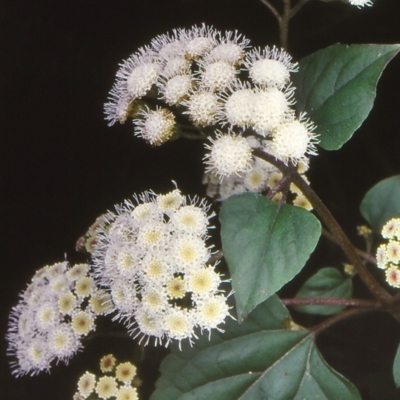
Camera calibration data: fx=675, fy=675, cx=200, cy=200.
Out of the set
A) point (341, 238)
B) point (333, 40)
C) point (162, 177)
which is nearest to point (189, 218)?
point (341, 238)

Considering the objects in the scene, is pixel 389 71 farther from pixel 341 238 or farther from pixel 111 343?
pixel 111 343

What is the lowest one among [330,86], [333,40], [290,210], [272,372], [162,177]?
[272,372]

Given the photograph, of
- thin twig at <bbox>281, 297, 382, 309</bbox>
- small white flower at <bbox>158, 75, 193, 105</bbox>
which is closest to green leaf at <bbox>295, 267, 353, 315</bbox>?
thin twig at <bbox>281, 297, 382, 309</bbox>

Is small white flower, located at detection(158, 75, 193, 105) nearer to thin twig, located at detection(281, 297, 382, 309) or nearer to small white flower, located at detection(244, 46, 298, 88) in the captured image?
small white flower, located at detection(244, 46, 298, 88)

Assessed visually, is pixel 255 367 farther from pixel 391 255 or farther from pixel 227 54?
pixel 227 54

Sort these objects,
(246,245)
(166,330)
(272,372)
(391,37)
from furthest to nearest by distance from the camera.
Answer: (391,37)
(272,372)
(166,330)
(246,245)

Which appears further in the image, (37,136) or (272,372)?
(37,136)
